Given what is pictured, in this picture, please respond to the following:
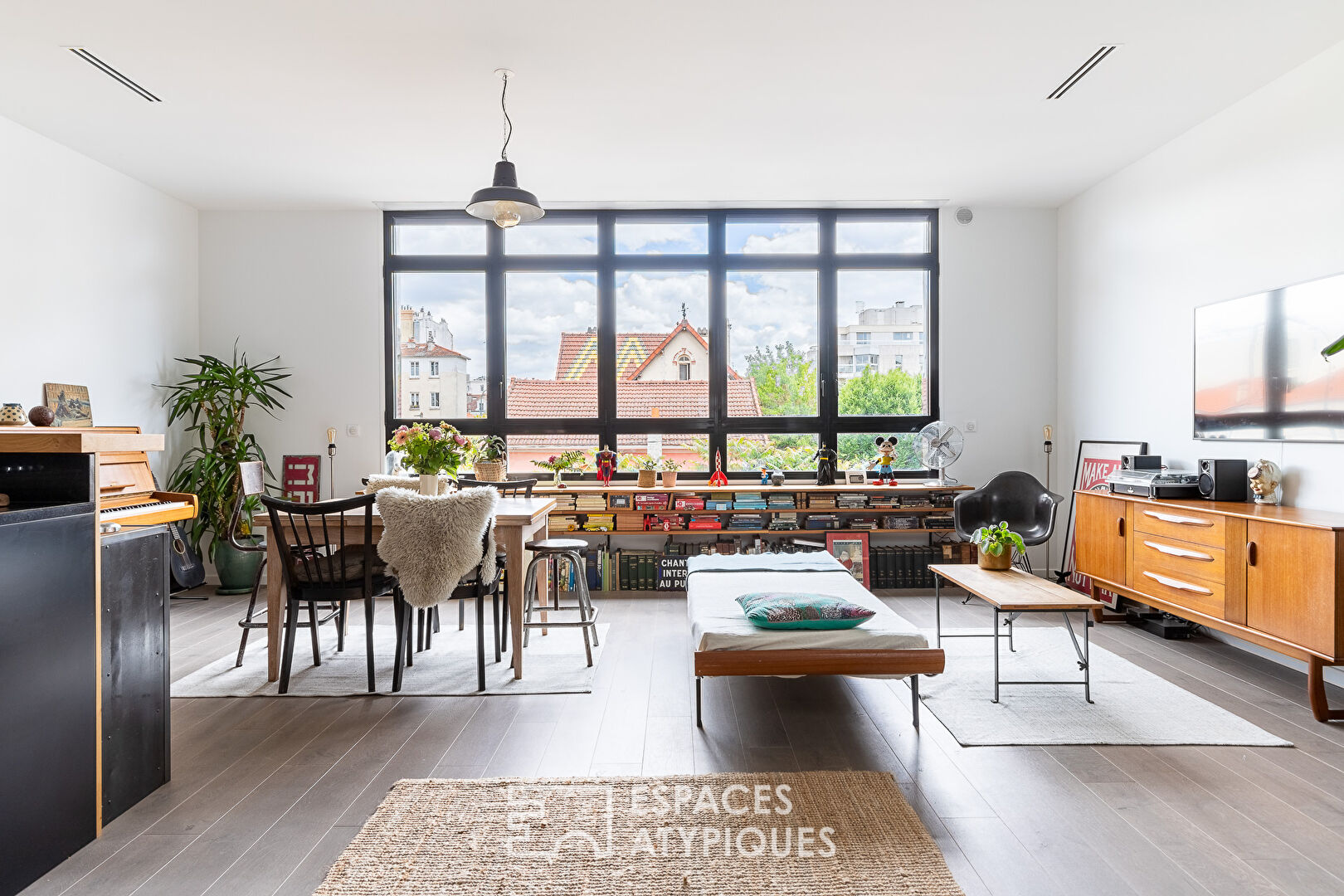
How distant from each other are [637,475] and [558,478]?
0.68 meters

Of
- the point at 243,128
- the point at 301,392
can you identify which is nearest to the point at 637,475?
the point at 301,392

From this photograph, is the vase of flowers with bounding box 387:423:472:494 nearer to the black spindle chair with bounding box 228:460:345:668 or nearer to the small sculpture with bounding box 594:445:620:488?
the black spindle chair with bounding box 228:460:345:668

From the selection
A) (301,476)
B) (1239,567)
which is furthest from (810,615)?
(301,476)

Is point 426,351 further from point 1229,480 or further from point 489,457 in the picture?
point 1229,480

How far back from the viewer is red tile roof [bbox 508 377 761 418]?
6.51 m

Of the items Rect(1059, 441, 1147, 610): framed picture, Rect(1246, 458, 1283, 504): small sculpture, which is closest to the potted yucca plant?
Rect(1059, 441, 1147, 610): framed picture

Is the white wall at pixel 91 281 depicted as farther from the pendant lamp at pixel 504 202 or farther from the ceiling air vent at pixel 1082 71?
the ceiling air vent at pixel 1082 71

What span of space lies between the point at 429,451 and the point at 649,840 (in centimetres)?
232

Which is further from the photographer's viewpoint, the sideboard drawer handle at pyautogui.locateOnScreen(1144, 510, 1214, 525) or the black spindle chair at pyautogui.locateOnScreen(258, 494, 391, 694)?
the sideboard drawer handle at pyautogui.locateOnScreen(1144, 510, 1214, 525)

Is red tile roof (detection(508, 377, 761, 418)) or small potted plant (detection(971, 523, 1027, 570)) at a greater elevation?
red tile roof (detection(508, 377, 761, 418))

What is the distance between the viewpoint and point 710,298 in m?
6.50

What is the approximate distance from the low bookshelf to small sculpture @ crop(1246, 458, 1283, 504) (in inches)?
87.4

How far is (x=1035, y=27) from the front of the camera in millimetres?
3537

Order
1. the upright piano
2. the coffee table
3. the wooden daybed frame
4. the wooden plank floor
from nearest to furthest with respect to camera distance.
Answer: the upright piano < the wooden plank floor < the wooden daybed frame < the coffee table
